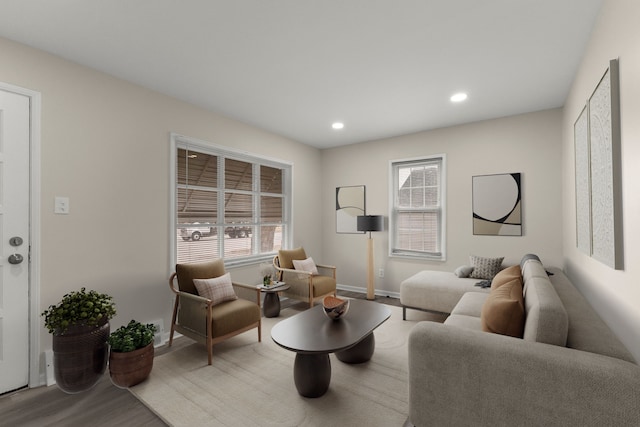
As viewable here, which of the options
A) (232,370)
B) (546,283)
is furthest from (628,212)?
(232,370)

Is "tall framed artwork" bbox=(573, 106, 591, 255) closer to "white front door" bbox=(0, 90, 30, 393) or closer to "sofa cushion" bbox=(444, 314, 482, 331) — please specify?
"sofa cushion" bbox=(444, 314, 482, 331)

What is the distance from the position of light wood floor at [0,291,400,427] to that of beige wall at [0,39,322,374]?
366mm

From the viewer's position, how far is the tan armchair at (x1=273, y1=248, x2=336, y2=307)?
3.94 m

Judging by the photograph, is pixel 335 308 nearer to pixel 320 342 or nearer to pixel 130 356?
pixel 320 342

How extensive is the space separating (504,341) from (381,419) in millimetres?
953

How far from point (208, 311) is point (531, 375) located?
228cm

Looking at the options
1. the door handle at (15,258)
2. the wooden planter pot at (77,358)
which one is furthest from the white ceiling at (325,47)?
the wooden planter pot at (77,358)

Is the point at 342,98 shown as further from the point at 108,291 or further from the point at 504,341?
the point at 108,291

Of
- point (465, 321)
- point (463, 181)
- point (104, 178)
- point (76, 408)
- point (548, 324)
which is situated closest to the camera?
point (548, 324)

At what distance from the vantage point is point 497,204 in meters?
3.93

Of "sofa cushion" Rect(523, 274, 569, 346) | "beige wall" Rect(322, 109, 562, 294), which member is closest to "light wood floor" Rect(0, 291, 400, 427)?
"sofa cushion" Rect(523, 274, 569, 346)

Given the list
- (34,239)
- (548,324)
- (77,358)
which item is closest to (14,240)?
(34,239)

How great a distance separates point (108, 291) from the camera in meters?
2.70

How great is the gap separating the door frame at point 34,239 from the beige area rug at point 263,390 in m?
0.83
